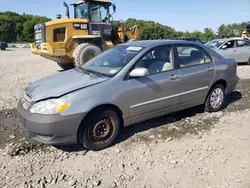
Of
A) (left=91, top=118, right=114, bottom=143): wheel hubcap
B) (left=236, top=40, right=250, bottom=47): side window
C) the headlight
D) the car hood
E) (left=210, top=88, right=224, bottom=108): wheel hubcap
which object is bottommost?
(left=91, top=118, right=114, bottom=143): wheel hubcap

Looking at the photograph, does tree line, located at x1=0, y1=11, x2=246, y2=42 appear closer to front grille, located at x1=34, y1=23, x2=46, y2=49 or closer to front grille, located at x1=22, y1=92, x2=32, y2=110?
front grille, located at x1=34, y1=23, x2=46, y2=49

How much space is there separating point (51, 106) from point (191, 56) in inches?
111

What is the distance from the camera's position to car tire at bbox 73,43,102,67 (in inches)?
360

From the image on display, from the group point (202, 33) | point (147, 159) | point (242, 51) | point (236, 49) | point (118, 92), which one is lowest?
point (147, 159)

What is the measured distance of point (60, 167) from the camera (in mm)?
3107

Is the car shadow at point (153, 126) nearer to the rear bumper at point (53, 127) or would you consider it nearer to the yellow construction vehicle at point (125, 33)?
the rear bumper at point (53, 127)

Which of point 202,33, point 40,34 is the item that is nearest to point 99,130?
point 40,34

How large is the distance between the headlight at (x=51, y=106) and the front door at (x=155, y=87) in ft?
3.29

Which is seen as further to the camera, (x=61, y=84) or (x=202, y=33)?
(x=202, y=33)

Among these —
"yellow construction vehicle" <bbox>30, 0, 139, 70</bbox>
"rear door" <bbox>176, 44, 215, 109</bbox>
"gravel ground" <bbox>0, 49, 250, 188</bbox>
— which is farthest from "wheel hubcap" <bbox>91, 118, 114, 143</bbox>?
"yellow construction vehicle" <bbox>30, 0, 139, 70</bbox>

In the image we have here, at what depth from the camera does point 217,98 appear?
5.01 metres

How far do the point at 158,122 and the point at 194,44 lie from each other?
67.4 inches

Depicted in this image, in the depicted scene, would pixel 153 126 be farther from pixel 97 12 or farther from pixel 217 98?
pixel 97 12

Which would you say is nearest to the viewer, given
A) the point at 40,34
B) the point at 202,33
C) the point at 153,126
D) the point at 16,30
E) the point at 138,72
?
the point at 138,72
